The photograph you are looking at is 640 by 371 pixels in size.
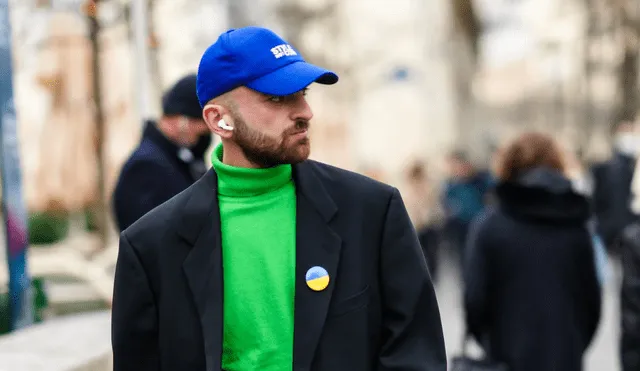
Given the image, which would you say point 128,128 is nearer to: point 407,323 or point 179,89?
point 179,89

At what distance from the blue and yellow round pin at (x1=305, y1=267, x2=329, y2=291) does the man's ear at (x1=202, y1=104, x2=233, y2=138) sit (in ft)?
1.25

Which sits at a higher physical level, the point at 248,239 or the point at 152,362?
the point at 248,239

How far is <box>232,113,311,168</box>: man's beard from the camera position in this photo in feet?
8.08

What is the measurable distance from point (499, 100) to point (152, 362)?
198ft

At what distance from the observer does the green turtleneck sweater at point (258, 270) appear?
2.46 meters

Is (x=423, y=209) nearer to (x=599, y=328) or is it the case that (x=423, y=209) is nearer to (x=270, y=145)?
(x=599, y=328)

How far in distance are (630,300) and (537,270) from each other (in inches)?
17.2

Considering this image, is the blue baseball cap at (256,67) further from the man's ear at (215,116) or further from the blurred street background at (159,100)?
the blurred street background at (159,100)

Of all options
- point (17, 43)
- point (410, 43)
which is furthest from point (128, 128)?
point (410, 43)

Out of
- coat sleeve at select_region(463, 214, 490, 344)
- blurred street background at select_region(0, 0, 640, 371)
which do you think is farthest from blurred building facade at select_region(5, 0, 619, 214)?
coat sleeve at select_region(463, 214, 490, 344)

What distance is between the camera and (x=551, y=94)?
4788cm

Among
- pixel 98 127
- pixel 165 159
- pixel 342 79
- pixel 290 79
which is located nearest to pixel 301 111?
pixel 290 79

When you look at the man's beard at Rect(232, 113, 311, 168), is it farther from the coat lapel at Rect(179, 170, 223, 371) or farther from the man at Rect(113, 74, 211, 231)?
the man at Rect(113, 74, 211, 231)

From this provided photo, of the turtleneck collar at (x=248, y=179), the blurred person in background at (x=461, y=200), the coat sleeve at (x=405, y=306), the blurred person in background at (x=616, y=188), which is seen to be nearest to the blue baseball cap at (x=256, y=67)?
the turtleneck collar at (x=248, y=179)
